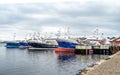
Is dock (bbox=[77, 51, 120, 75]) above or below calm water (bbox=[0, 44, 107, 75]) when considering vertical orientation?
above

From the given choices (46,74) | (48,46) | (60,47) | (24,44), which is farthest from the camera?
(24,44)

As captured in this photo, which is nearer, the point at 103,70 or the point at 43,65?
the point at 103,70

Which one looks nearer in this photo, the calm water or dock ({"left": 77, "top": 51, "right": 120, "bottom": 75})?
dock ({"left": 77, "top": 51, "right": 120, "bottom": 75})

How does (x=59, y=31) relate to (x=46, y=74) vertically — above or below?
above

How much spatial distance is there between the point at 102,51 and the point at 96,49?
8.29 feet

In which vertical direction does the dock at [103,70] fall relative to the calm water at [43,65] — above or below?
above

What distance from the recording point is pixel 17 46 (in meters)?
169

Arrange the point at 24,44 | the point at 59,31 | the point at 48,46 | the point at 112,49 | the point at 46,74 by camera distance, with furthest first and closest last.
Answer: the point at 24,44 → the point at 48,46 → the point at 59,31 → the point at 112,49 → the point at 46,74

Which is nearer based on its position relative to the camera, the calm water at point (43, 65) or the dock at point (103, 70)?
the dock at point (103, 70)

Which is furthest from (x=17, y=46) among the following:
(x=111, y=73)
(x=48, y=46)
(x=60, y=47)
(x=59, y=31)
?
(x=111, y=73)

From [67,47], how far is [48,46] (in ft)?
142

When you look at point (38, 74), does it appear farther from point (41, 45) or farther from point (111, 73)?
point (41, 45)

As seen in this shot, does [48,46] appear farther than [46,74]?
Yes

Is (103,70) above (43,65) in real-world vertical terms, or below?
above
